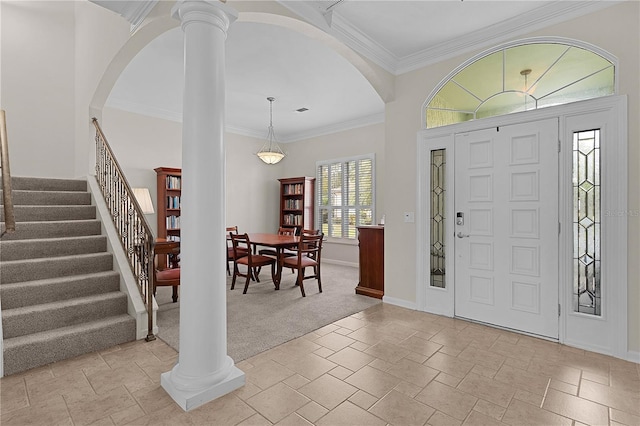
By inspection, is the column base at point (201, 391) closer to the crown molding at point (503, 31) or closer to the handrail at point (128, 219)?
the handrail at point (128, 219)

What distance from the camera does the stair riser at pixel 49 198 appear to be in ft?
12.5

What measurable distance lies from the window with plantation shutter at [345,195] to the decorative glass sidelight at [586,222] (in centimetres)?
384

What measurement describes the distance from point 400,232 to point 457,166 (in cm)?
103

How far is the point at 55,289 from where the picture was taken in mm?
2922

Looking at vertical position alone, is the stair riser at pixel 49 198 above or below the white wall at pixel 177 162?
below

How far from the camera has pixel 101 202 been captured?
4.04m

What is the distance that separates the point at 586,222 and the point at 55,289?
479cm

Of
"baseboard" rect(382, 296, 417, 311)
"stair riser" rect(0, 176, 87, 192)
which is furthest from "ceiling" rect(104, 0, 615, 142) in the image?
"baseboard" rect(382, 296, 417, 311)

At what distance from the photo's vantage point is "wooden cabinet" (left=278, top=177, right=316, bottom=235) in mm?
7383

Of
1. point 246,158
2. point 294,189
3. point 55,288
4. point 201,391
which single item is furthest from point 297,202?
point 201,391

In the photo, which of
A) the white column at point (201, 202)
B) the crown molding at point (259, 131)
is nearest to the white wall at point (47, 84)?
the crown molding at point (259, 131)

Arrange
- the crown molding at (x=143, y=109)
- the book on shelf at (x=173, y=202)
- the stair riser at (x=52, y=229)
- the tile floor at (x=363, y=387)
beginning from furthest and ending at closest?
the book on shelf at (x=173, y=202), the crown molding at (x=143, y=109), the stair riser at (x=52, y=229), the tile floor at (x=363, y=387)

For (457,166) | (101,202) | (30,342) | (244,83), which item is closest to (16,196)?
(101,202)

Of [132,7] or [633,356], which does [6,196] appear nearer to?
[132,7]
